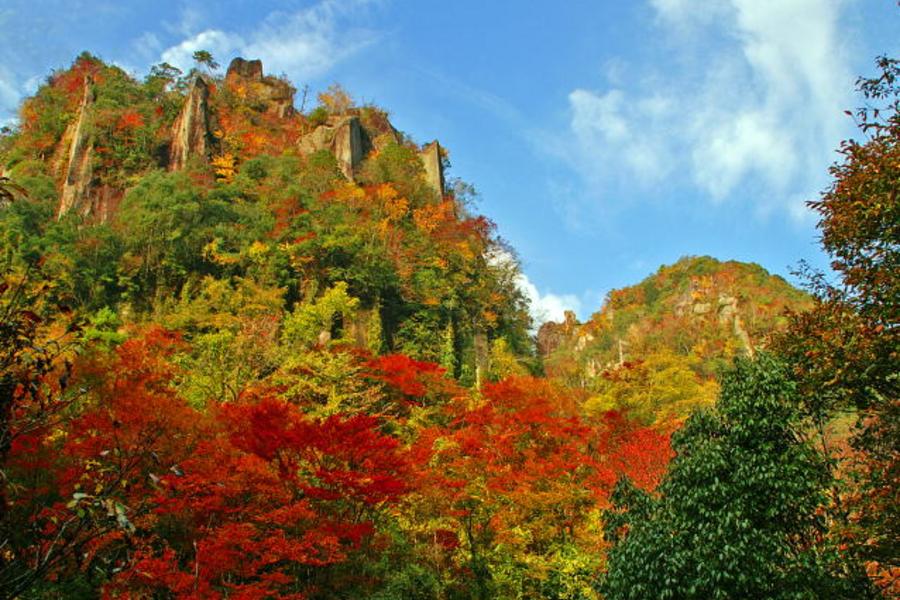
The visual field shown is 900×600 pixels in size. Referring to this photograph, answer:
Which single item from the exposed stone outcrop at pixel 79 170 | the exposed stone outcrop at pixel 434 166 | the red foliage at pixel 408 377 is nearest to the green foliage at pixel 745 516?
the red foliage at pixel 408 377

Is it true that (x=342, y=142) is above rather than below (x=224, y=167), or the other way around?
above

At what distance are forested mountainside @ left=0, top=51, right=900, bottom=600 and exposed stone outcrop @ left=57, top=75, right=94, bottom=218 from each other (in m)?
0.16

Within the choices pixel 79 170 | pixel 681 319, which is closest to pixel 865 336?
pixel 79 170

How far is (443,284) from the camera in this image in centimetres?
3209

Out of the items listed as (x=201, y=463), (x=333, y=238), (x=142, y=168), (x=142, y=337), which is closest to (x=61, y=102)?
(x=142, y=168)

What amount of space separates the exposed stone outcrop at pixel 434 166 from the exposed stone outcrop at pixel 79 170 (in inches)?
762

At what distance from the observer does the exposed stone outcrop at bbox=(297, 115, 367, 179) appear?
40531mm

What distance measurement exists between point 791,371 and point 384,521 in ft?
34.5

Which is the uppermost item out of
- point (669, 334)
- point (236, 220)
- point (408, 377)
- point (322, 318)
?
point (236, 220)

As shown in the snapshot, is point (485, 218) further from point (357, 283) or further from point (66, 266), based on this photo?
point (66, 266)

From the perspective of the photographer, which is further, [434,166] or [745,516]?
[434,166]

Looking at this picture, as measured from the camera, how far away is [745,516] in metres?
7.80

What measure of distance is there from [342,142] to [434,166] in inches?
254

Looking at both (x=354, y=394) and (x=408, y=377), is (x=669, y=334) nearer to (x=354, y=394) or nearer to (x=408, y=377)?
(x=408, y=377)
